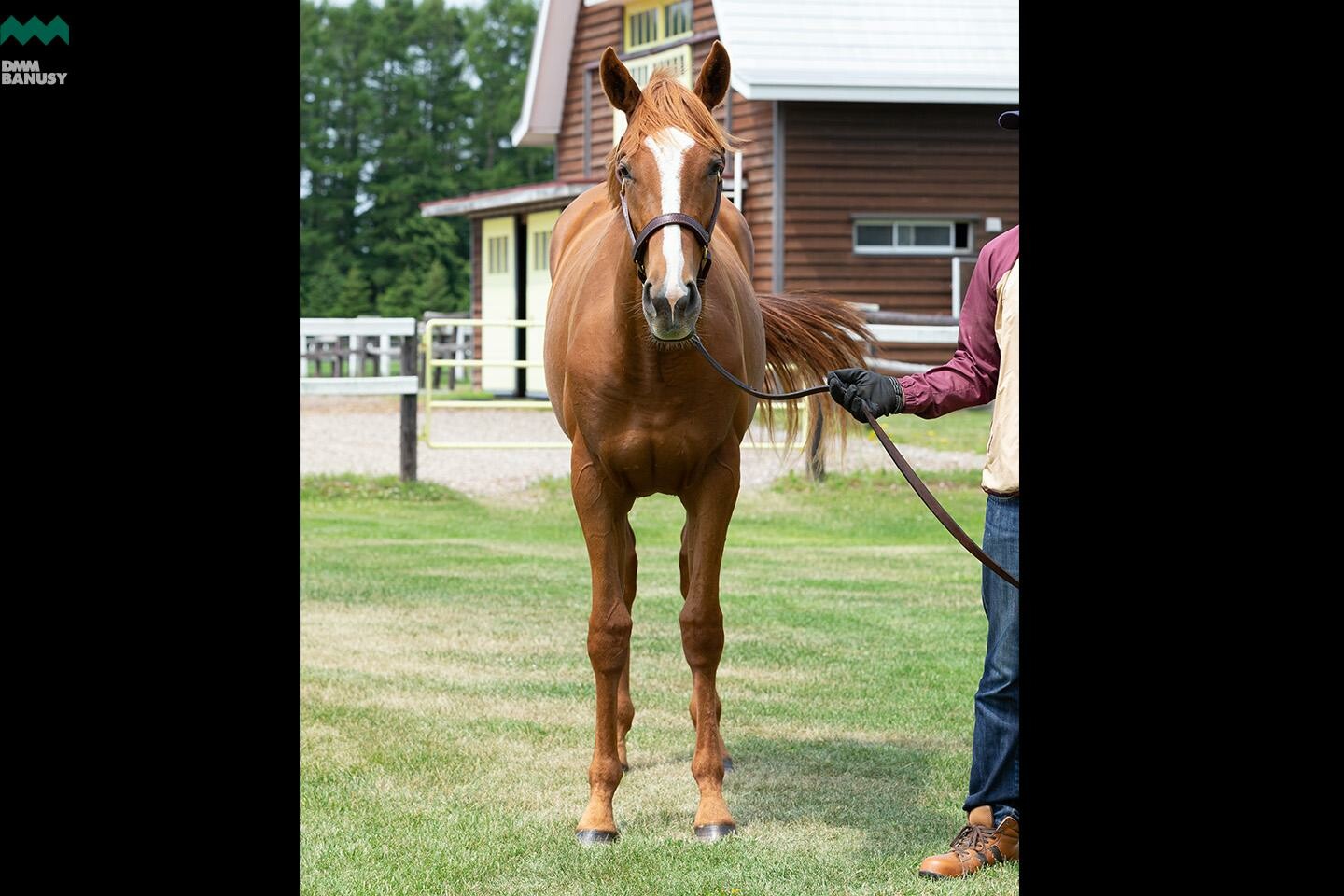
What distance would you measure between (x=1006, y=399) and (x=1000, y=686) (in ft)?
2.67

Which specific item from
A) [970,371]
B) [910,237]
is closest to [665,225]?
[970,371]

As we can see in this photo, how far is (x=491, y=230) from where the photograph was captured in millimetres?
27375

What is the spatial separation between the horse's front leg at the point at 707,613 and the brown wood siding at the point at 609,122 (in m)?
16.4

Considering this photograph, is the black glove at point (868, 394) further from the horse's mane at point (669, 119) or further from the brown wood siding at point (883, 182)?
the brown wood siding at point (883, 182)

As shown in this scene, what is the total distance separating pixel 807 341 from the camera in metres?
6.09

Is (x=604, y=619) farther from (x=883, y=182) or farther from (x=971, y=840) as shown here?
(x=883, y=182)

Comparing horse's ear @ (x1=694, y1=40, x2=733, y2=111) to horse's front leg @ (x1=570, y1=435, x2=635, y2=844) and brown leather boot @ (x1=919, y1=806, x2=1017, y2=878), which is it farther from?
brown leather boot @ (x1=919, y1=806, x2=1017, y2=878)

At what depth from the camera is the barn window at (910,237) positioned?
70.8 feet

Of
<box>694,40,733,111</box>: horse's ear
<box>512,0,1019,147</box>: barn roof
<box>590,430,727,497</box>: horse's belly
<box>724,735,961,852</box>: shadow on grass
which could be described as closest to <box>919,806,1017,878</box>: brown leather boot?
<box>724,735,961,852</box>: shadow on grass

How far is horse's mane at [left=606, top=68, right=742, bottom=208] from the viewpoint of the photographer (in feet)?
14.3

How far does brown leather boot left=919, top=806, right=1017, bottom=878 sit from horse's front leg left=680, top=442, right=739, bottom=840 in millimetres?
735
